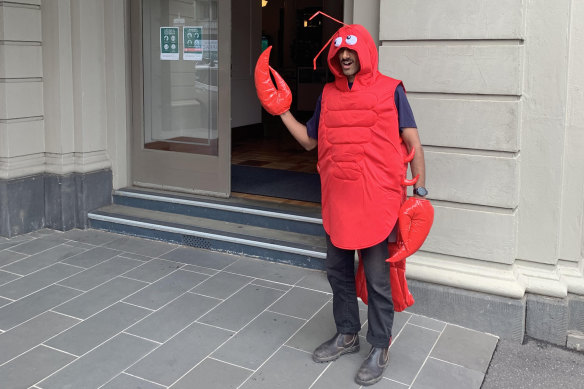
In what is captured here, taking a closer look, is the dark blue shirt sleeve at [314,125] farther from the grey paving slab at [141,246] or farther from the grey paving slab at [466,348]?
the grey paving slab at [141,246]

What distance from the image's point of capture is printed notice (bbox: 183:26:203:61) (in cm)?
668

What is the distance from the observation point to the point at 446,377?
3.86 m

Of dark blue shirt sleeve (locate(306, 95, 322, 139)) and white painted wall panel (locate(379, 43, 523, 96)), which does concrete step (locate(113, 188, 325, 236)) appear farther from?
dark blue shirt sleeve (locate(306, 95, 322, 139))

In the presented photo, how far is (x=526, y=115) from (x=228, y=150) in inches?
124

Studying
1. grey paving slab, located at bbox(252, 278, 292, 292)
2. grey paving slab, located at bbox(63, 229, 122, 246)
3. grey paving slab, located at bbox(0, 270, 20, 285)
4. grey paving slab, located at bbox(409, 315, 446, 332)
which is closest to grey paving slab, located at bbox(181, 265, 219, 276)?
grey paving slab, located at bbox(252, 278, 292, 292)

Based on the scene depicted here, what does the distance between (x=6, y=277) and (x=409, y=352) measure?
133 inches

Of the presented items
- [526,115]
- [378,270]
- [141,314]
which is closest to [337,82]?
[378,270]

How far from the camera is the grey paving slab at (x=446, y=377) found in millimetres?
3768

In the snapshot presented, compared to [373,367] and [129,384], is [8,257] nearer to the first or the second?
[129,384]

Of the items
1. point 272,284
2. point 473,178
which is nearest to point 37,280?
point 272,284

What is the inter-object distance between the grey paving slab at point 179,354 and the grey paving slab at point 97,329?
419 mm

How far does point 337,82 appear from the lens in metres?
3.70

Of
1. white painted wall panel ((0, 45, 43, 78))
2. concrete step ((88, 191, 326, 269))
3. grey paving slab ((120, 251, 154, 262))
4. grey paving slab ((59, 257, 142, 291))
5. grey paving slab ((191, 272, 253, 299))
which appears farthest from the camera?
white painted wall panel ((0, 45, 43, 78))

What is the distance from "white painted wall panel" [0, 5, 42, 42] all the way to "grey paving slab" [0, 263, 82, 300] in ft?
7.50
